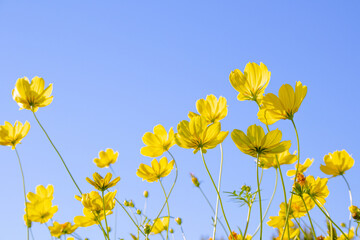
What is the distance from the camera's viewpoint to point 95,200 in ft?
4.28

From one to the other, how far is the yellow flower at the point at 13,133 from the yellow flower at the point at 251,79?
0.98m

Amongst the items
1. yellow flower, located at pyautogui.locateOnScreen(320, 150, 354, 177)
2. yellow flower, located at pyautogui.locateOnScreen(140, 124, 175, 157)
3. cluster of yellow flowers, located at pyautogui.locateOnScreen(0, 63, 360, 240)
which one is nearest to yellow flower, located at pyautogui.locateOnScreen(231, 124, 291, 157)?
cluster of yellow flowers, located at pyautogui.locateOnScreen(0, 63, 360, 240)

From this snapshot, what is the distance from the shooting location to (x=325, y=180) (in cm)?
136

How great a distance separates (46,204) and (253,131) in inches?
51.9

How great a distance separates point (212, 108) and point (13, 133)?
2.97 ft

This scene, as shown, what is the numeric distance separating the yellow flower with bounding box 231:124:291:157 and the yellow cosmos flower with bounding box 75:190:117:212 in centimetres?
65

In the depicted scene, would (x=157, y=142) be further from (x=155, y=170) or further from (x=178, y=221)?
(x=178, y=221)

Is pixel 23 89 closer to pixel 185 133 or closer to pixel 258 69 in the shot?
pixel 185 133

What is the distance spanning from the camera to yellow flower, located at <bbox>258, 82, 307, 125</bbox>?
92 centimetres

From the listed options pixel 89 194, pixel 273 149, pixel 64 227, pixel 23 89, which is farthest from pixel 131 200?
pixel 273 149

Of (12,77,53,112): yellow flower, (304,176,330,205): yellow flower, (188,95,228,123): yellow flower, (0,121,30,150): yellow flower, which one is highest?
(12,77,53,112): yellow flower

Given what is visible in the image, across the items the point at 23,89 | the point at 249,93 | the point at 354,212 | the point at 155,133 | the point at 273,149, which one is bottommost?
the point at 354,212

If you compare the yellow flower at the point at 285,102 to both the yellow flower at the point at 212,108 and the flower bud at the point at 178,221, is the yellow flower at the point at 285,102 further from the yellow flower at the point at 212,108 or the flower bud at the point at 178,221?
the flower bud at the point at 178,221

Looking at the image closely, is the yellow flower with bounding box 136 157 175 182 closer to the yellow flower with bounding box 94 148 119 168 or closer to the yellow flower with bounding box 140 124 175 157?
the yellow flower with bounding box 140 124 175 157
